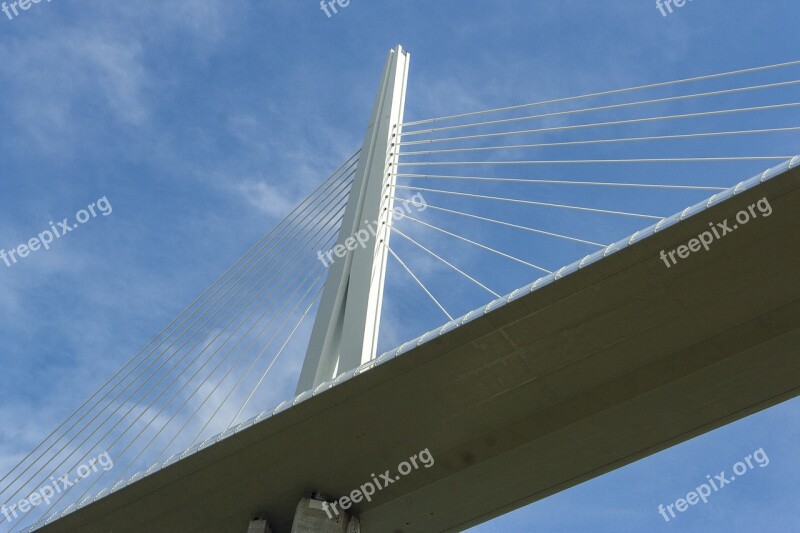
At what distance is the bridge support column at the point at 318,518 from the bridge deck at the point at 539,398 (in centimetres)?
27

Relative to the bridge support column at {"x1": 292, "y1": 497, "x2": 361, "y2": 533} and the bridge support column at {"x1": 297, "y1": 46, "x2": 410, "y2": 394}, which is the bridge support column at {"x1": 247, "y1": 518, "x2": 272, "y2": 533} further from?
the bridge support column at {"x1": 297, "y1": 46, "x2": 410, "y2": 394}

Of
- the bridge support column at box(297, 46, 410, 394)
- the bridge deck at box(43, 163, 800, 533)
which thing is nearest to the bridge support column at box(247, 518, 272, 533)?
the bridge deck at box(43, 163, 800, 533)

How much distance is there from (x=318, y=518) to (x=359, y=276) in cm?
388

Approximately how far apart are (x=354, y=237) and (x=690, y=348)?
20.6 feet

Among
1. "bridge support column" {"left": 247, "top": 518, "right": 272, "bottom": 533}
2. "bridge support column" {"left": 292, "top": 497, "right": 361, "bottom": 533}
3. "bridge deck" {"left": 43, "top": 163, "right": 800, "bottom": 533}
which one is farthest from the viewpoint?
"bridge support column" {"left": 247, "top": 518, "right": 272, "bottom": 533}

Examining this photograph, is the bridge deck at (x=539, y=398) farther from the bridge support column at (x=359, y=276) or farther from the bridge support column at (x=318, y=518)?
→ the bridge support column at (x=359, y=276)

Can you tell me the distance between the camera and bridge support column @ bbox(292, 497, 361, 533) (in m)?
15.3

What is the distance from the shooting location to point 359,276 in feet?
54.3

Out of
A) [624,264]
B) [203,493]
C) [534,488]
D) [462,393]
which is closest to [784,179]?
[624,264]

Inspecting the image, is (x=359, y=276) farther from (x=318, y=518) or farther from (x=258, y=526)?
(x=258, y=526)

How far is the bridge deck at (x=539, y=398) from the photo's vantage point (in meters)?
12.9

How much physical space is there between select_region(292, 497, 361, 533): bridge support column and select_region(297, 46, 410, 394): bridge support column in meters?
1.76

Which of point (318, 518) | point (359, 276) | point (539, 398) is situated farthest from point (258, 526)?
point (539, 398)

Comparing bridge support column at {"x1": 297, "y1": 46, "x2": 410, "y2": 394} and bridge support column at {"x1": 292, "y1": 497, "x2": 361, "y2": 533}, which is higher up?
bridge support column at {"x1": 297, "y1": 46, "x2": 410, "y2": 394}
